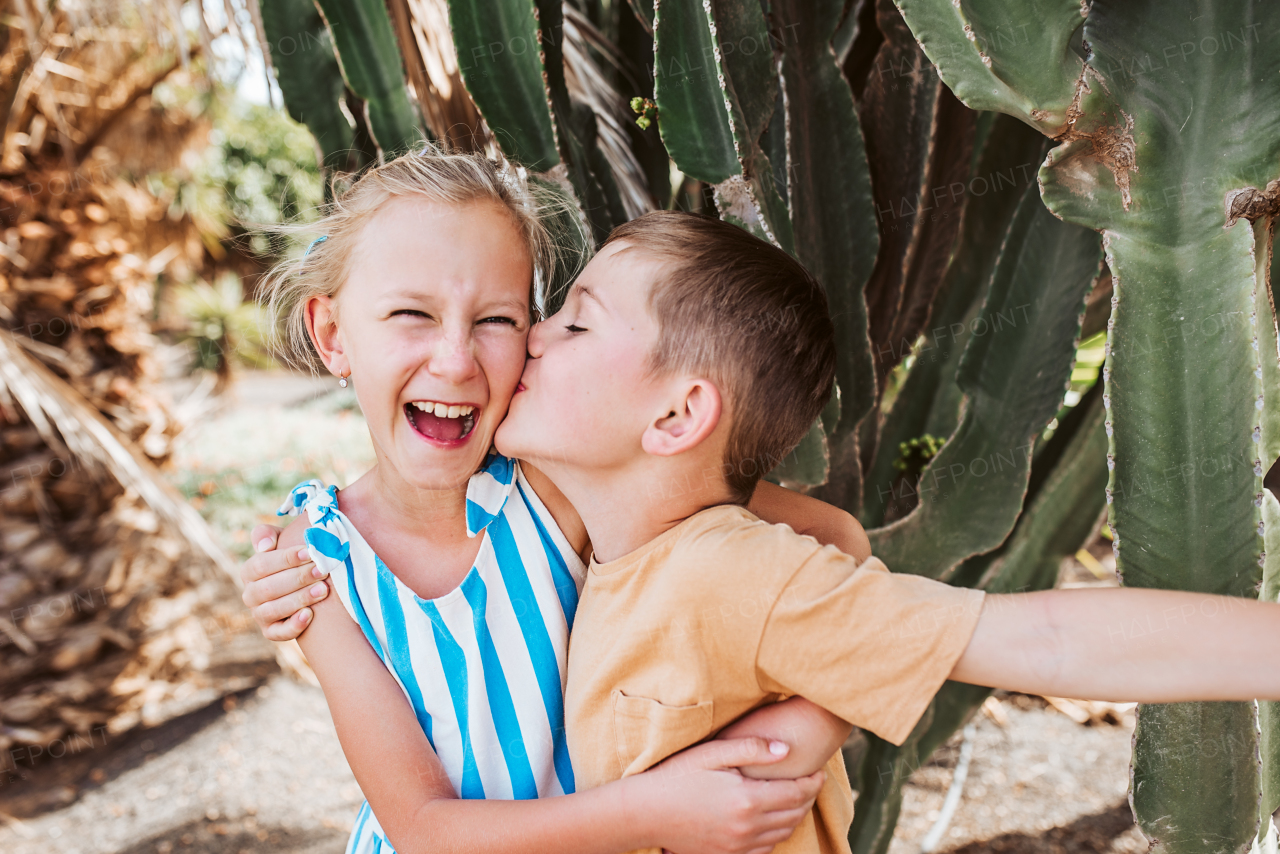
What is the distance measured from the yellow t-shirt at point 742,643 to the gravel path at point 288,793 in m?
1.84

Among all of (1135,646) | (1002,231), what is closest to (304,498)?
(1135,646)

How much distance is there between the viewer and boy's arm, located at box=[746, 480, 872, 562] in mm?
1185

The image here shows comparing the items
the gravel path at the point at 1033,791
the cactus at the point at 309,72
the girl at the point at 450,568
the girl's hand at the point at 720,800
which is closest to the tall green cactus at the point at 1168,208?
the girl at the point at 450,568

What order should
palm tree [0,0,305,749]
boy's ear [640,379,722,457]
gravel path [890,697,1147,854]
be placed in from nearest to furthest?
boy's ear [640,379,722,457], gravel path [890,697,1147,854], palm tree [0,0,305,749]

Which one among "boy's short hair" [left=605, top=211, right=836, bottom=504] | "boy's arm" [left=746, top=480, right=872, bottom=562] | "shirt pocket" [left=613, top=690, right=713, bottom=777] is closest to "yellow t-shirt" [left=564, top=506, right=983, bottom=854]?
"shirt pocket" [left=613, top=690, right=713, bottom=777]

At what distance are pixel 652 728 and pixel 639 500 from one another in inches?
10.3

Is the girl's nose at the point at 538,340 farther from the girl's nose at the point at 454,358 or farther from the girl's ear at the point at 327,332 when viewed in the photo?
the girl's ear at the point at 327,332

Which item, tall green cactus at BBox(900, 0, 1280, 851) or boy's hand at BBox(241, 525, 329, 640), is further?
boy's hand at BBox(241, 525, 329, 640)

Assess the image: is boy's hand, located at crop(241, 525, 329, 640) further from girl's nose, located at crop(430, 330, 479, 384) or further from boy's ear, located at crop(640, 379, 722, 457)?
boy's ear, located at crop(640, 379, 722, 457)

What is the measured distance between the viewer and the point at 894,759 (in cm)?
174

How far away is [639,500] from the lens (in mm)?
1034

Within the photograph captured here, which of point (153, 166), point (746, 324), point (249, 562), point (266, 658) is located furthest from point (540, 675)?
point (153, 166)

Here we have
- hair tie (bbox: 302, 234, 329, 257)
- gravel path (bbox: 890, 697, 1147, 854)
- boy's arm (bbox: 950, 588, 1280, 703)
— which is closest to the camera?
boy's arm (bbox: 950, 588, 1280, 703)

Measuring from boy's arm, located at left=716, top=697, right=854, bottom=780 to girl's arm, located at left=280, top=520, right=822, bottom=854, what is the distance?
2 centimetres
